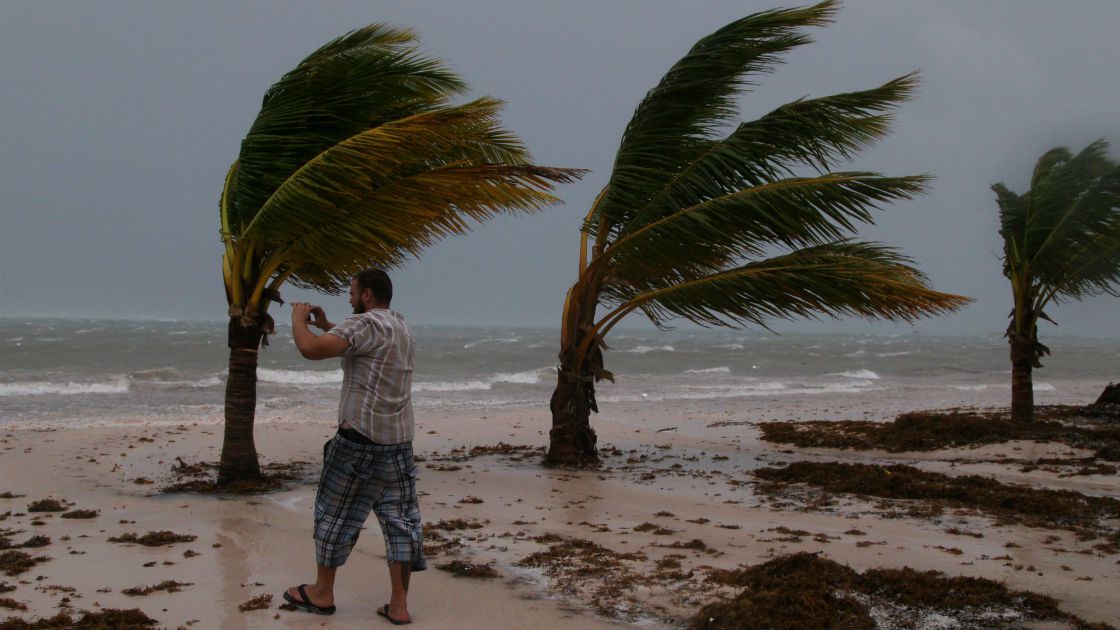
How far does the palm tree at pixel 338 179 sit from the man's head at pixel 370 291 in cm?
272

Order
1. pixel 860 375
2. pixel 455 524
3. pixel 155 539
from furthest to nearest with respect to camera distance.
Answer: pixel 860 375 → pixel 455 524 → pixel 155 539

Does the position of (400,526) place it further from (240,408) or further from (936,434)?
(936,434)

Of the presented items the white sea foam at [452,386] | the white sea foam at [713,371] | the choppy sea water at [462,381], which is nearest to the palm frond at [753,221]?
the choppy sea water at [462,381]

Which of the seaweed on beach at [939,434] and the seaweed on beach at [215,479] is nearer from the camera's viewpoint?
the seaweed on beach at [215,479]

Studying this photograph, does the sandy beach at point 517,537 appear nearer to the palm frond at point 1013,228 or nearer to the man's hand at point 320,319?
the man's hand at point 320,319

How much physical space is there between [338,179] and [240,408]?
2.36 metres

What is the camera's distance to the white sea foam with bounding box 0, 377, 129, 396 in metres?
19.8

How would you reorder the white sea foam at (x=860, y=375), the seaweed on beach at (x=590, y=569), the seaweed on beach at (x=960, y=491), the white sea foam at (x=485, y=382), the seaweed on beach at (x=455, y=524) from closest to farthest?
the seaweed on beach at (x=590, y=569), the seaweed on beach at (x=455, y=524), the seaweed on beach at (x=960, y=491), the white sea foam at (x=485, y=382), the white sea foam at (x=860, y=375)

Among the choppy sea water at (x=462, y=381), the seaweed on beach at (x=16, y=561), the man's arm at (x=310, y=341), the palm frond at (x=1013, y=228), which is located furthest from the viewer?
the choppy sea water at (x=462, y=381)

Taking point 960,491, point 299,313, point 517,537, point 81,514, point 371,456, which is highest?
point 299,313

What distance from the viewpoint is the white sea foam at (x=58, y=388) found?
19.8 meters

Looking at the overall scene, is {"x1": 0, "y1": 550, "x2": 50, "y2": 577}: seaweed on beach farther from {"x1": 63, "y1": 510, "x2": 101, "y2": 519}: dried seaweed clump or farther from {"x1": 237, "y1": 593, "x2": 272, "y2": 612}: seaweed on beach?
{"x1": 237, "y1": 593, "x2": 272, "y2": 612}: seaweed on beach

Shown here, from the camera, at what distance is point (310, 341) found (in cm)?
361

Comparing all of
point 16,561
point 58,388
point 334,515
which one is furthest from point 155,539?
point 58,388
